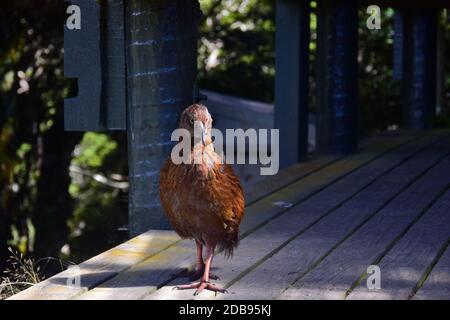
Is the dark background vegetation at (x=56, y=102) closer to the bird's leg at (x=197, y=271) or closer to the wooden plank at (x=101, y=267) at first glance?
the wooden plank at (x=101, y=267)

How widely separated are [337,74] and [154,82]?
3234 mm

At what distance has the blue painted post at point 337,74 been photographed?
812 cm

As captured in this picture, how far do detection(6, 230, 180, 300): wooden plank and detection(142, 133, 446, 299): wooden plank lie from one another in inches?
14.2

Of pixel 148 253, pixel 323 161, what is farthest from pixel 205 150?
pixel 323 161

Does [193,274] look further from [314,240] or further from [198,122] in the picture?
[314,240]

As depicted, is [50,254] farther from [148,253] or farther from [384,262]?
[384,262]

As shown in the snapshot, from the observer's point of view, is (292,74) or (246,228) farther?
(292,74)

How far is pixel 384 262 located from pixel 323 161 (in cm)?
354

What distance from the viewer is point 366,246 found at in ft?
15.7

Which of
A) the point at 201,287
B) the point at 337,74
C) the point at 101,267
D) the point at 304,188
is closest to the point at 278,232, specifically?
the point at 101,267

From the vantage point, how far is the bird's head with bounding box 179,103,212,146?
3879 millimetres

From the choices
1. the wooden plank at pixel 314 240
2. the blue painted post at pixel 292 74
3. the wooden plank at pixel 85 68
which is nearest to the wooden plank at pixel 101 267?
the wooden plank at pixel 314 240
